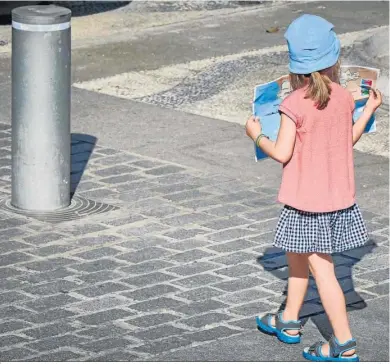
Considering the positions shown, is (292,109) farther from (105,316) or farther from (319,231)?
(105,316)

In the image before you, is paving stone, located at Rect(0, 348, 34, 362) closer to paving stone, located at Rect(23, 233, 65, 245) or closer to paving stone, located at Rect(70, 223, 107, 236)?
paving stone, located at Rect(23, 233, 65, 245)

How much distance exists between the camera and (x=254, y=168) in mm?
8695

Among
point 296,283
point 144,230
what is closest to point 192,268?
point 144,230

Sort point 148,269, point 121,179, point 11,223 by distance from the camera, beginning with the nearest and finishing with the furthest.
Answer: point 148,269 < point 11,223 < point 121,179

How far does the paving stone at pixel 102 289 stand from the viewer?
632cm

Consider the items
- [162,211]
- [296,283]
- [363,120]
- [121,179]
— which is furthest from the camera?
[121,179]

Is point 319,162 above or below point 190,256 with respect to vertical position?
above

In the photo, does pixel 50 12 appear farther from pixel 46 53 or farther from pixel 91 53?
pixel 91 53

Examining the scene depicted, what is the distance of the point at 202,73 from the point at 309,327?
5.75m

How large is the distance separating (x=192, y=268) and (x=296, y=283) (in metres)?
1.13

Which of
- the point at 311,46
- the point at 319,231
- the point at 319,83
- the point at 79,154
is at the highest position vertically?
the point at 311,46

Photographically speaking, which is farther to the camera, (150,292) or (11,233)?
(11,233)

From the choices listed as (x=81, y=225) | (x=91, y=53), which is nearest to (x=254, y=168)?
(x=81, y=225)

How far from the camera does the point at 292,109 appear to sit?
5.36 m
